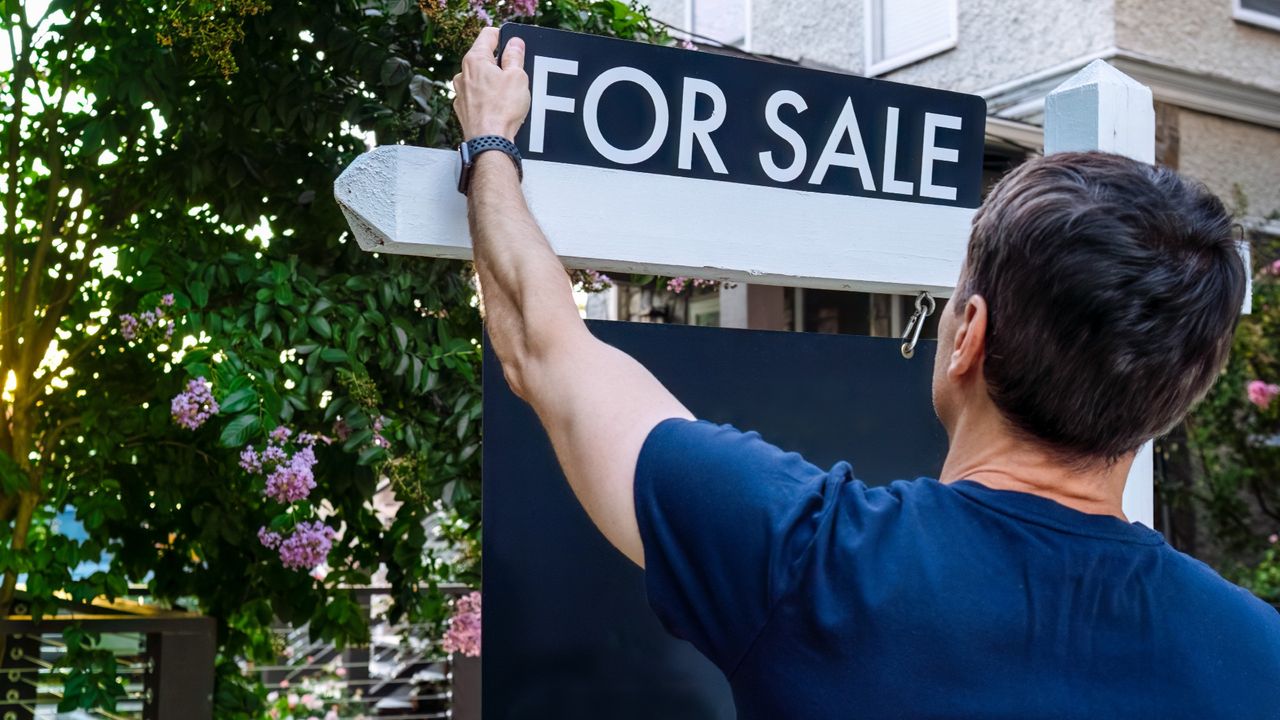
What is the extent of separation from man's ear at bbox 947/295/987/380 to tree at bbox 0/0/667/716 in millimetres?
1852

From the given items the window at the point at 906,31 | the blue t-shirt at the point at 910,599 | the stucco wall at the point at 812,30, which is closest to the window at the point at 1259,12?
the window at the point at 906,31

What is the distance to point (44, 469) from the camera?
322 centimetres

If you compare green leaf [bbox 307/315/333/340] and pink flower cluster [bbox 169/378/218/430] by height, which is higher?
green leaf [bbox 307/315/333/340]

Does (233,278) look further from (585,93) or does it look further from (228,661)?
(585,93)

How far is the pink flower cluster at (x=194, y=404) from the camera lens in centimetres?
257

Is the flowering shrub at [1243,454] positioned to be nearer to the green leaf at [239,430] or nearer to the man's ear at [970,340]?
the green leaf at [239,430]

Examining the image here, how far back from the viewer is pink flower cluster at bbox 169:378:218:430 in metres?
2.57

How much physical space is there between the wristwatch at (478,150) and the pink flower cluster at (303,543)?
1.57 m

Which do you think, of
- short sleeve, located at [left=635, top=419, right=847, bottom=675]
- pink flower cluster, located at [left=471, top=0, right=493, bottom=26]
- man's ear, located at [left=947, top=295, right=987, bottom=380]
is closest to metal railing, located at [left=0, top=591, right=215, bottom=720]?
pink flower cluster, located at [left=471, top=0, right=493, bottom=26]

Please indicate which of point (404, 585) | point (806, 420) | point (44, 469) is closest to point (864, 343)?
point (806, 420)

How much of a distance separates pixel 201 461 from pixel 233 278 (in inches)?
21.4

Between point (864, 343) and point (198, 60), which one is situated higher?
point (198, 60)

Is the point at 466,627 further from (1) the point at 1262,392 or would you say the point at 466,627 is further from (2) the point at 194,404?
(1) the point at 1262,392

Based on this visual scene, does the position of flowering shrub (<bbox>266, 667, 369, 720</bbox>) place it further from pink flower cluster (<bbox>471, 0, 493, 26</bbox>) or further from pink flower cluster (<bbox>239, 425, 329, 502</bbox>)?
pink flower cluster (<bbox>471, 0, 493, 26</bbox>)
